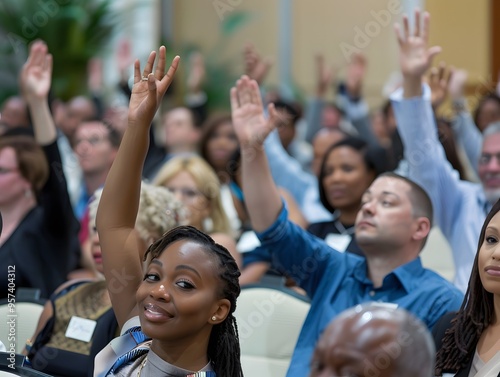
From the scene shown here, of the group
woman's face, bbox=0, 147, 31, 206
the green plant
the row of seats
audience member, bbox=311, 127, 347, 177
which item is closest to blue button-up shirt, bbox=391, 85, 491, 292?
the row of seats

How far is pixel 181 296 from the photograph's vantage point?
6.08 ft

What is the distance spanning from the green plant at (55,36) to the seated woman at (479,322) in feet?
20.5

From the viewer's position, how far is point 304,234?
2.75 metres

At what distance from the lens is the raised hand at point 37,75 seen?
354cm

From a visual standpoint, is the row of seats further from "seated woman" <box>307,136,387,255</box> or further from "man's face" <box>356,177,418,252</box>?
"seated woman" <box>307,136,387,255</box>

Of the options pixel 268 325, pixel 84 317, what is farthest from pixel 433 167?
pixel 84 317

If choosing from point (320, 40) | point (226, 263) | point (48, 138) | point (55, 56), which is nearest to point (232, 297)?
point (226, 263)

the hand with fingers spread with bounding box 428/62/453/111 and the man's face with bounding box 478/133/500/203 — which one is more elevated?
the hand with fingers spread with bounding box 428/62/453/111

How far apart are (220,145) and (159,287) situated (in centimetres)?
330

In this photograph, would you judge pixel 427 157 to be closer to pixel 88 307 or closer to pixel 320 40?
pixel 88 307

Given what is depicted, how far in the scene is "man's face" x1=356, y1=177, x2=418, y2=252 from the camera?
2.68 m

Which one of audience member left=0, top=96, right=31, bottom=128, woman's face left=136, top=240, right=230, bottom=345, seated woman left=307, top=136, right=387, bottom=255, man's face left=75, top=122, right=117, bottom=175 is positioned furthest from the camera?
audience member left=0, top=96, right=31, bottom=128

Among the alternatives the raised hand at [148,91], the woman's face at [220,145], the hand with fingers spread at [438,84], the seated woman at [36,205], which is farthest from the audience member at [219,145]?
the raised hand at [148,91]

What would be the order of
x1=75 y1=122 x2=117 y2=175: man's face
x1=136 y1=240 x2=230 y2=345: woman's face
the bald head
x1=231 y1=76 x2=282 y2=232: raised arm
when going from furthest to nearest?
x1=75 y1=122 x2=117 y2=175: man's face → x1=231 y1=76 x2=282 y2=232: raised arm → x1=136 y1=240 x2=230 y2=345: woman's face → the bald head
